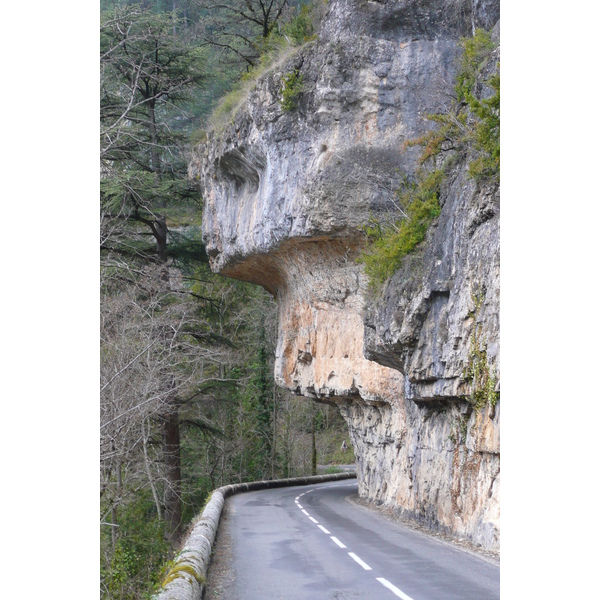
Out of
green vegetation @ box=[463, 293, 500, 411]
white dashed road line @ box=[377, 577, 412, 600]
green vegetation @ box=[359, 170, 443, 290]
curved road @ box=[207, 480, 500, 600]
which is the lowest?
curved road @ box=[207, 480, 500, 600]

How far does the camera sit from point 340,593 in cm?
830

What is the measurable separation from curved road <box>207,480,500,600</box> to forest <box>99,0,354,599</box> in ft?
8.85

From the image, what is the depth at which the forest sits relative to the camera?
15992mm

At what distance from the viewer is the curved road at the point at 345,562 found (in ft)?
27.6

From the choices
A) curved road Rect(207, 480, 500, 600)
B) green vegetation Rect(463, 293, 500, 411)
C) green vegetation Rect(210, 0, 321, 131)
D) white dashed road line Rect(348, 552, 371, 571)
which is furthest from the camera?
green vegetation Rect(210, 0, 321, 131)

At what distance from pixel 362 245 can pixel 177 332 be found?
6.52m

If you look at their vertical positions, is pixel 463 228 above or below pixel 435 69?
below

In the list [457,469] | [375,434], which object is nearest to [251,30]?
[375,434]

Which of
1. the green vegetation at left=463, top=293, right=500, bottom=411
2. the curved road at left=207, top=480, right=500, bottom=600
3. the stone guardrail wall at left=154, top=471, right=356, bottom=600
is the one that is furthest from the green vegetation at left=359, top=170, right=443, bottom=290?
the stone guardrail wall at left=154, top=471, right=356, bottom=600

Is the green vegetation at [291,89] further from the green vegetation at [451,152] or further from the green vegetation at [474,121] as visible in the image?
the green vegetation at [474,121]

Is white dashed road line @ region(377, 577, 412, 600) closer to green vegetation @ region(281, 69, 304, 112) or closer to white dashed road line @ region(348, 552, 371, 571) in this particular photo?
white dashed road line @ region(348, 552, 371, 571)

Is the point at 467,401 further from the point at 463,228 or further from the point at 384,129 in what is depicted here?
the point at 384,129

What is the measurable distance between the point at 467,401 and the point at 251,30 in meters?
25.0

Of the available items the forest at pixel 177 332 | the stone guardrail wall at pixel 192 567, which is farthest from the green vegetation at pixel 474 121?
the stone guardrail wall at pixel 192 567
